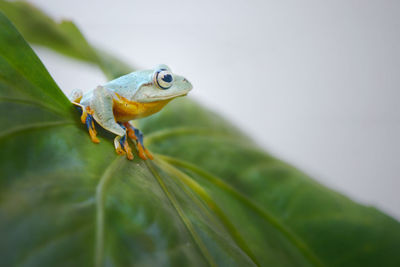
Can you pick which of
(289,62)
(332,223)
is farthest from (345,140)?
(332,223)

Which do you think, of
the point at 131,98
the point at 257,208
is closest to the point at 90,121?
the point at 131,98

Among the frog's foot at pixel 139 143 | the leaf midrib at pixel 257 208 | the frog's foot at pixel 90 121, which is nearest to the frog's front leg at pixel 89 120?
the frog's foot at pixel 90 121

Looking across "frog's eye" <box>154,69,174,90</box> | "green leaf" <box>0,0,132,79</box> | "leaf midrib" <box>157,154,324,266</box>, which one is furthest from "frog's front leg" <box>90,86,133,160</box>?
"green leaf" <box>0,0,132,79</box>

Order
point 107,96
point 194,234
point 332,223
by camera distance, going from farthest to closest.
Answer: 1. point 332,223
2. point 107,96
3. point 194,234

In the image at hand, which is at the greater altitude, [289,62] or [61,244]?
[289,62]

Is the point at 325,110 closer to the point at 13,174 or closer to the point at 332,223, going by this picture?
the point at 332,223
